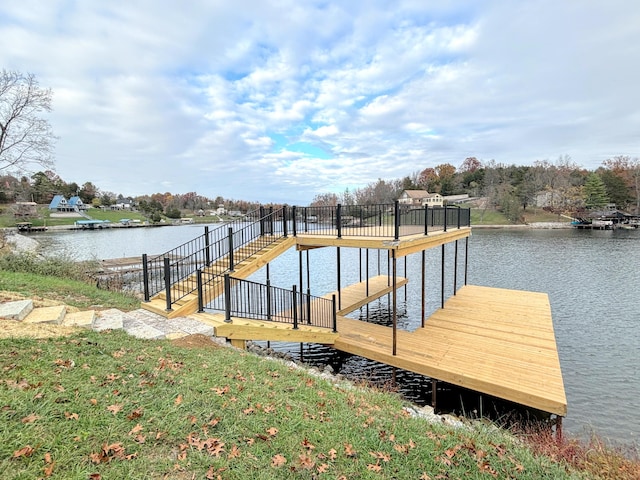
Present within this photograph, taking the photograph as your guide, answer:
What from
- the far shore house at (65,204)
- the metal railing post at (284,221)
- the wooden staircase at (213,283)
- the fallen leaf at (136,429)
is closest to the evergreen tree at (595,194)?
the metal railing post at (284,221)

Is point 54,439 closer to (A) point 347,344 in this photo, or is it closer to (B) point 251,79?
(A) point 347,344

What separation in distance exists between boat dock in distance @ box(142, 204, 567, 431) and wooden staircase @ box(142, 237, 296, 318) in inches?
1.1

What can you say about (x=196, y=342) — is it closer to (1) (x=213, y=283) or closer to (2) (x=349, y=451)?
(1) (x=213, y=283)

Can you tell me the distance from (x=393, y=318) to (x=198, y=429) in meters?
5.84

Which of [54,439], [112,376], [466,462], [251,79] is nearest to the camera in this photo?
[54,439]

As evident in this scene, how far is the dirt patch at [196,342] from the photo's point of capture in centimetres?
558

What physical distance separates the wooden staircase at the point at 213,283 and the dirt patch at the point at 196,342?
4.81ft

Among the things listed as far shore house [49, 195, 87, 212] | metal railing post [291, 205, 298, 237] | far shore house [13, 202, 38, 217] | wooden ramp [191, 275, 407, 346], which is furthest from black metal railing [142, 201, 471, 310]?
far shore house [49, 195, 87, 212]

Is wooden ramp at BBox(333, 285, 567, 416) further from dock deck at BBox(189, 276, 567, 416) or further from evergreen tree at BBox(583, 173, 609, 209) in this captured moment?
evergreen tree at BBox(583, 173, 609, 209)

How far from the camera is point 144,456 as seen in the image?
2580mm

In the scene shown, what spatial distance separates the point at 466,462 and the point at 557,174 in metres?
76.3

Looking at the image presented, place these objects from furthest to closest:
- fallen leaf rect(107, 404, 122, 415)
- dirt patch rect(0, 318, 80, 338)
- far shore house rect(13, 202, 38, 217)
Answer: far shore house rect(13, 202, 38, 217) < dirt patch rect(0, 318, 80, 338) < fallen leaf rect(107, 404, 122, 415)

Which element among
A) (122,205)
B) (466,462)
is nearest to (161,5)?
(466,462)

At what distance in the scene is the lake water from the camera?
744 cm
